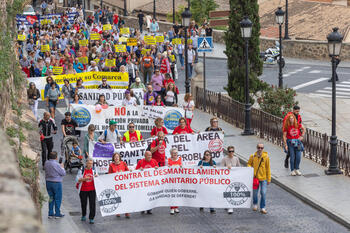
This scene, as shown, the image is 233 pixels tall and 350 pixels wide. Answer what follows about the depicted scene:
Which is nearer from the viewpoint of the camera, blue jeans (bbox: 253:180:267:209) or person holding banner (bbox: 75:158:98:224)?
person holding banner (bbox: 75:158:98:224)

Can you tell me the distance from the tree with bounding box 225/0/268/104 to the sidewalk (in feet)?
16.4

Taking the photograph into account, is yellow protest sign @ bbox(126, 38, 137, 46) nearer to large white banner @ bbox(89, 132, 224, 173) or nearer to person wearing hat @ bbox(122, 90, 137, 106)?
person wearing hat @ bbox(122, 90, 137, 106)

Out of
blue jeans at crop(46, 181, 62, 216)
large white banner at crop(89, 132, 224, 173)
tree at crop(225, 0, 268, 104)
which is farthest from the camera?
tree at crop(225, 0, 268, 104)

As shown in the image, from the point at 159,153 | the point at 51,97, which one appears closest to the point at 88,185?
the point at 159,153

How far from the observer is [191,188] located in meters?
14.4

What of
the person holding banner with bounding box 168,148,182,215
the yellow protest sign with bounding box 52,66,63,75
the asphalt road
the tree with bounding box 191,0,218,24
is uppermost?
the tree with bounding box 191,0,218,24

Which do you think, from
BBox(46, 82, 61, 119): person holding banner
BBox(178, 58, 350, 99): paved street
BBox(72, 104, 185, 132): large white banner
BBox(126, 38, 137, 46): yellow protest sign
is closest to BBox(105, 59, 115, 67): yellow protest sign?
BBox(178, 58, 350, 99): paved street

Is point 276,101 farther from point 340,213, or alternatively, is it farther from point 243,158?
point 340,213

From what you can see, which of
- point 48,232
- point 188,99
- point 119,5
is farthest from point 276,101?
point 119,5

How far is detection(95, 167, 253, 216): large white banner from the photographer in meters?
14.1

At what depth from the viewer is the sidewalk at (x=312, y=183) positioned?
48.7 feet

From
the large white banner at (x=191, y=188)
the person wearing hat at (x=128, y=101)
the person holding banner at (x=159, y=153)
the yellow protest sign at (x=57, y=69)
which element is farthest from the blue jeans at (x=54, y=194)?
the yellow protest sign at (x=57, y=69)

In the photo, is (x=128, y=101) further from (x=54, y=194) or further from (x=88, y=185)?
(x=88, y=185)

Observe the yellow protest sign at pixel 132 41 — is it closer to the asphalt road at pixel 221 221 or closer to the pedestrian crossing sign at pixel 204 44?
the pedestrian crossing sign at pixel 204 44
